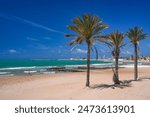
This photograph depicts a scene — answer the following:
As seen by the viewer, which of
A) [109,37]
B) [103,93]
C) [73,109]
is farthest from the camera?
[109,37]

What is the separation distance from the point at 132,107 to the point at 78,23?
1273 cm

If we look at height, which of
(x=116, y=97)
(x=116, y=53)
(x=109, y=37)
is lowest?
(x=116, y=97)

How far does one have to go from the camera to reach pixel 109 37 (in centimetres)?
2505

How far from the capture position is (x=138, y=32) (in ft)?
101

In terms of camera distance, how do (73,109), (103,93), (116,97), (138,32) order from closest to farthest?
(73,109) → (116,97) → (103,93) → (138,32)

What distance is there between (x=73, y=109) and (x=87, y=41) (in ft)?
40.1

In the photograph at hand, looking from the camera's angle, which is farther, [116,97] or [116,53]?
[116,53]

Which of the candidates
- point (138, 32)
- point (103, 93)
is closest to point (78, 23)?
point (103, 93)

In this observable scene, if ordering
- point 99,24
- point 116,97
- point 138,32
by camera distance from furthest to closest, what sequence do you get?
point 138,32 → point 99,24 → point 116,97

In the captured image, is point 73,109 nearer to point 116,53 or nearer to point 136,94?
point 136,94

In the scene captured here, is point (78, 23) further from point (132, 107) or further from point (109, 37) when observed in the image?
point (132, 107)

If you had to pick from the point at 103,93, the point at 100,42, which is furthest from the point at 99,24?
the point at 103,93

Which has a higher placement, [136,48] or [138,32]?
[138,32]

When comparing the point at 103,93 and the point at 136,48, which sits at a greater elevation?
the point at 136,48
